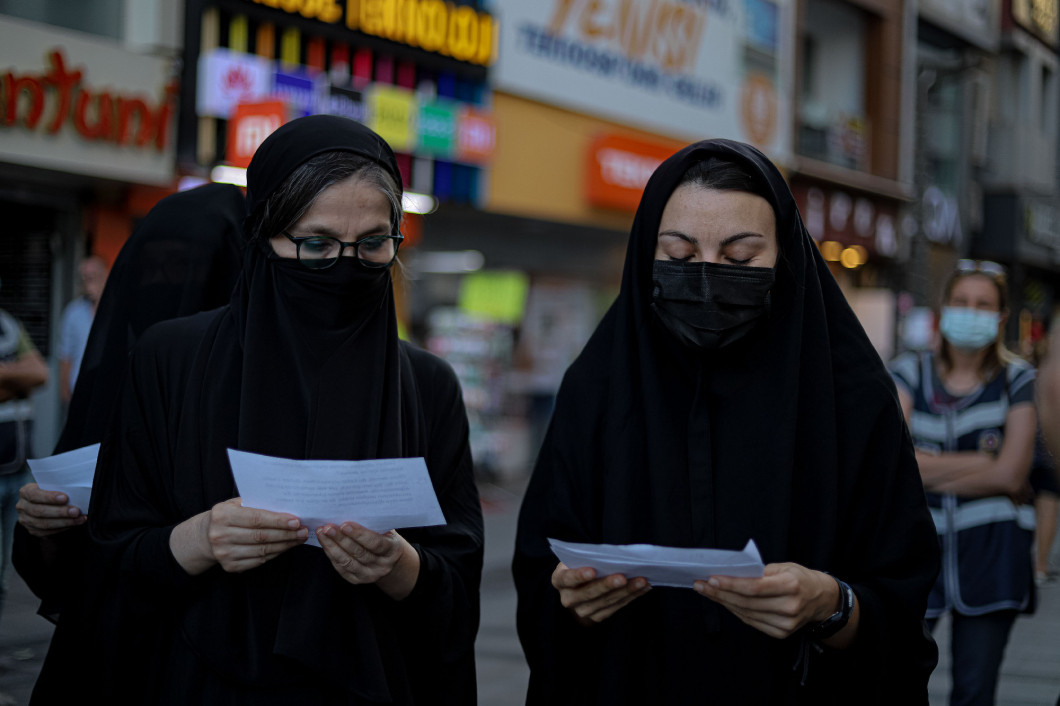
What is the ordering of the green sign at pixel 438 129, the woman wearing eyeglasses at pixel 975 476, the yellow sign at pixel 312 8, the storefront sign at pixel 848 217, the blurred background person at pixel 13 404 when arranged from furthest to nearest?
the storefront sign at pixel 848 217
the green sign at pixel 438 129
the yellow sign at pixel 312 8
the blurred background person at pixel 13 404
the woman wearing eyeglasses at pixel 975 476

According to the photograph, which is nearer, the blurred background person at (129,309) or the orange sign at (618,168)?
the blurred background person at (129,309)

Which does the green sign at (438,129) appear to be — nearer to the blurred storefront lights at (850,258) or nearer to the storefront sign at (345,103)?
the storefront sign at (345,103)

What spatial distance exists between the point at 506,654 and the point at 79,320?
3.97 meters

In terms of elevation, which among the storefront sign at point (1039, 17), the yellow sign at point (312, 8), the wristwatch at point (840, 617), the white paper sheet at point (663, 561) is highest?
the storefront sign at point (1039, 17)

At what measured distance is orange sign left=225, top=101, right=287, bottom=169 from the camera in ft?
29.2

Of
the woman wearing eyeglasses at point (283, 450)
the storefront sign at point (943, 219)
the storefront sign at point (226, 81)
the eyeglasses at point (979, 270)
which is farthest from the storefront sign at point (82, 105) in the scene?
the storefront sign at point (943, 219)

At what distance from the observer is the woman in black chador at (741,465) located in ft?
6.94

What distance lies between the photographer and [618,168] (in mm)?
14023

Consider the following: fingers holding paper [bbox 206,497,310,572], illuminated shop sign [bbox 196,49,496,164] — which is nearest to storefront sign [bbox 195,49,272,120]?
illuminated shop sign [bbox 196,49,496,164]

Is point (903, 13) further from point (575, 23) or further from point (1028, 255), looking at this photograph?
point (575, 23)

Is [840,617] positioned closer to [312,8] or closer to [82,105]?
[82,105]

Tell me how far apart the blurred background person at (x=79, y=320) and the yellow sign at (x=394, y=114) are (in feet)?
10.4

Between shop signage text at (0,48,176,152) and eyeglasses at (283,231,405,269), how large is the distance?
666 cm

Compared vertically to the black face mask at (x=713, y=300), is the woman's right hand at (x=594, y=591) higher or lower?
lower
